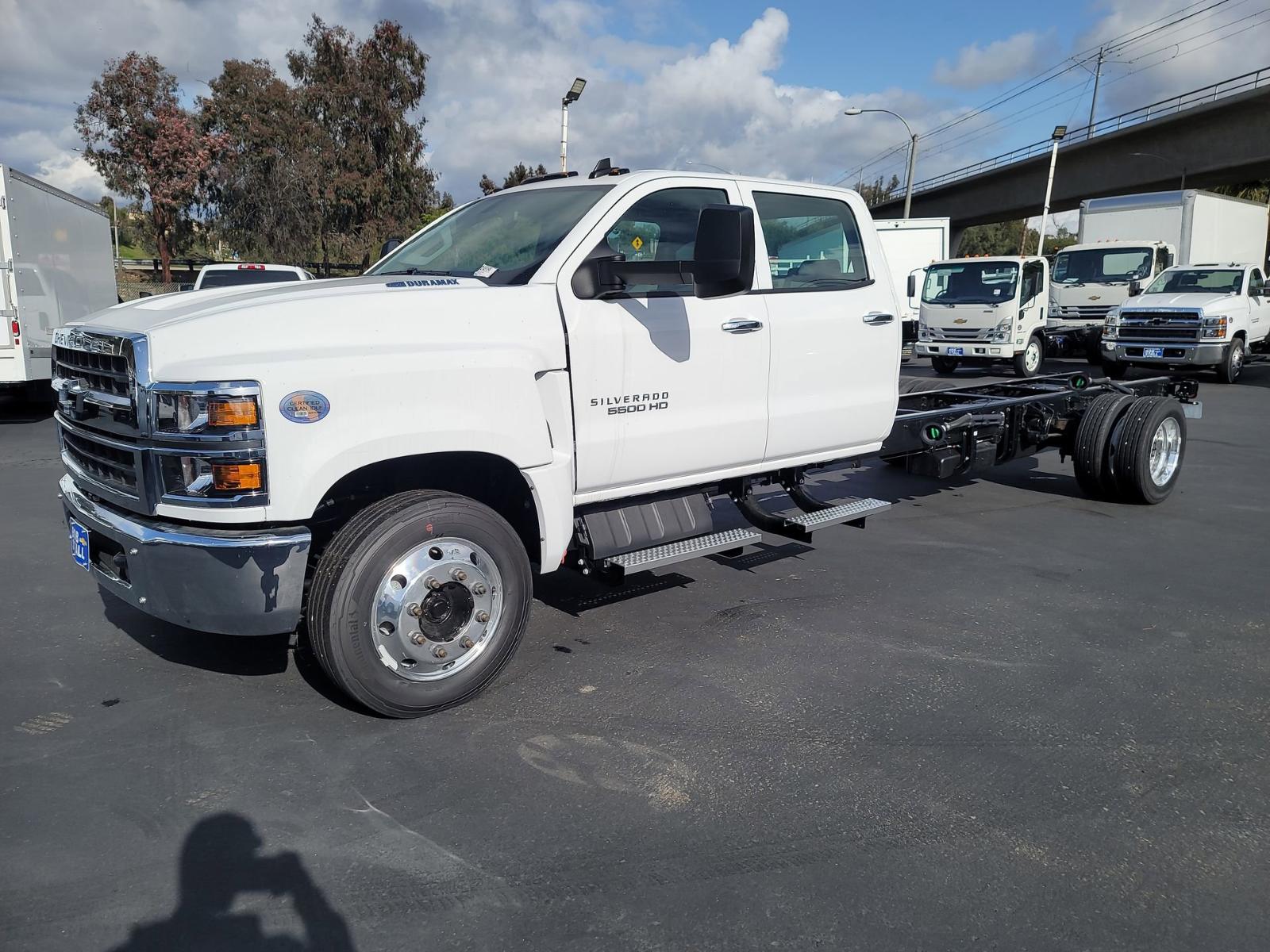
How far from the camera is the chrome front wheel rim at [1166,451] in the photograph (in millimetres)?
8008

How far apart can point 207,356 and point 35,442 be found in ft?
29.7

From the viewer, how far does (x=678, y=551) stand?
A: 467 cm

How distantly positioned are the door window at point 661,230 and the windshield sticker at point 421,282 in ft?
2.46

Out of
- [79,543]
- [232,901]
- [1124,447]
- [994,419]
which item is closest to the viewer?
[232,901]

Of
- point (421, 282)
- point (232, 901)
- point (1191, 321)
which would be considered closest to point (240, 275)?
point (421, 282)

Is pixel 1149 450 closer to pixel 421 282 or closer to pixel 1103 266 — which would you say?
pixel 421 282

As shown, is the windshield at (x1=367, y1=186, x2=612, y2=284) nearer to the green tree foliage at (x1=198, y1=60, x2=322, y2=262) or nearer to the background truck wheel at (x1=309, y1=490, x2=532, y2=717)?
the background truck wheel at (x1=309, y1=490, x2=532, y2=717)

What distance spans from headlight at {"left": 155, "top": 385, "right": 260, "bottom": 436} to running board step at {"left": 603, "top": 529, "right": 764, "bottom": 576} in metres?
1.78

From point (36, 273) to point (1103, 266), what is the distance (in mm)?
20526

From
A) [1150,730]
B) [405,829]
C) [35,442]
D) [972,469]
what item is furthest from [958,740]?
[35,442]

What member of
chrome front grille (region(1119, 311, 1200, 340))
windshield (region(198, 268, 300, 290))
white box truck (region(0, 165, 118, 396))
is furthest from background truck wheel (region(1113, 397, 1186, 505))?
windshield (region(198, 268, 300, 290))

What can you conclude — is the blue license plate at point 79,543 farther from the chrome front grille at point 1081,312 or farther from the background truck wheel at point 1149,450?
the chrome front grille at point 1081,312

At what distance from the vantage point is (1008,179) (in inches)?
1881

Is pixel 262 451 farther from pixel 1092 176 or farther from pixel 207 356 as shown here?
pixel 1092 176
